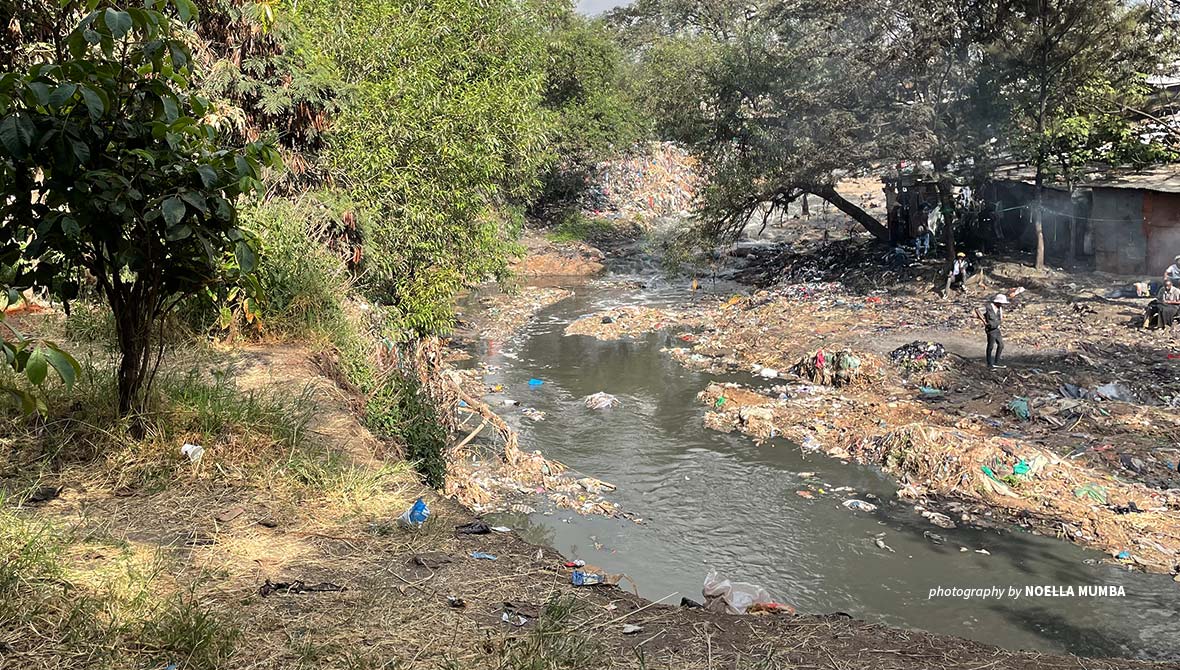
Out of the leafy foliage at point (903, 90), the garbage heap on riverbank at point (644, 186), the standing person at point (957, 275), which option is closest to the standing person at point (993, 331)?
the leafy foliage at point (903, 90)

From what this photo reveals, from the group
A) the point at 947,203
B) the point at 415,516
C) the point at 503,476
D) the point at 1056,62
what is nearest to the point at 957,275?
the point at 947,203

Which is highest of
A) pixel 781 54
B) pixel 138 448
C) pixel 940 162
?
pixel 781 54

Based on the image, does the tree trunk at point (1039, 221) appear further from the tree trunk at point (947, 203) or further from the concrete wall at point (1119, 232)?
the tree trunk at point (947, 203)

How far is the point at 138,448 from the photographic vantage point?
462 cm

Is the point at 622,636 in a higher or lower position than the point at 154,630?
lower

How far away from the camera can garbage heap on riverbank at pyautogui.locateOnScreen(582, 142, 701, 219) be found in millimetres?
28438

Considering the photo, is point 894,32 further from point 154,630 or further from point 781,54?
point 154,630

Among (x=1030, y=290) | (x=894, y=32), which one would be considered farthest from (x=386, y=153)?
(x=1030, y=290)

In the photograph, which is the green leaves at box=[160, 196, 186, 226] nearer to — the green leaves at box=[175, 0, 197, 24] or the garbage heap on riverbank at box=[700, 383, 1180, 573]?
the green leaves at box=[175, 0, 197, 24]

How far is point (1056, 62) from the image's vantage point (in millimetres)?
15883

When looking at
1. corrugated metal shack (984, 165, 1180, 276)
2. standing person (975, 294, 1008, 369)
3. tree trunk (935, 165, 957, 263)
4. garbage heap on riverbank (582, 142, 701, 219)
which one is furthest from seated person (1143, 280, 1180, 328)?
garbage heap on riverbank (582, 142, 701, 219)

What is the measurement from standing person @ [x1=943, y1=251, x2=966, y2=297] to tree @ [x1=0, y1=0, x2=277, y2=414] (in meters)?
15.4

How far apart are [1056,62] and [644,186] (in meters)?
15.5

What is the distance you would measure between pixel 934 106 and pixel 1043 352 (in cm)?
659
